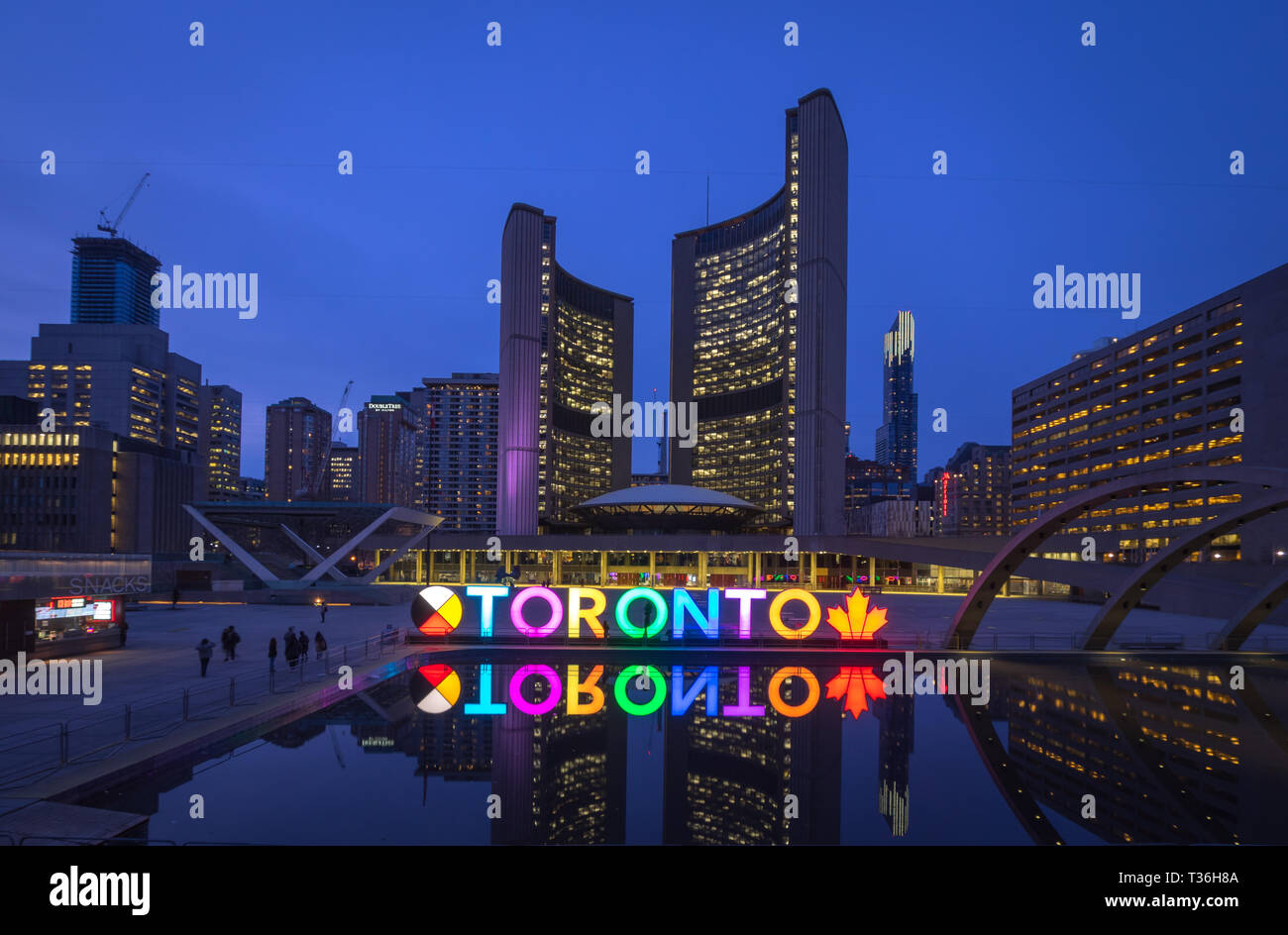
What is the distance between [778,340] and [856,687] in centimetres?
10140

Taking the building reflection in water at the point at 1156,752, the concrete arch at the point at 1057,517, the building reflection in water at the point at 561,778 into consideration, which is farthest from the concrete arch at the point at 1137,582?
the building reflection in water at the point at 561,778

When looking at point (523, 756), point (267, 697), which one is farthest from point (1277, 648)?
point (267, 697)

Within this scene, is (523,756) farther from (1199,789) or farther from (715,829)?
(1199,789)

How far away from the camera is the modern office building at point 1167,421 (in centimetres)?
5694

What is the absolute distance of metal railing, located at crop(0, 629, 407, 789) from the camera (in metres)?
12.0

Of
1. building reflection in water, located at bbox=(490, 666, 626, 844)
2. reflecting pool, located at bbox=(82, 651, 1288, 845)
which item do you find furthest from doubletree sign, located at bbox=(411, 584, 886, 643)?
building reflection in water, located at bbox=(490, 666, 626, 844)

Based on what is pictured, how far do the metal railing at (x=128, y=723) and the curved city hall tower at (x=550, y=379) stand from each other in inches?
2908

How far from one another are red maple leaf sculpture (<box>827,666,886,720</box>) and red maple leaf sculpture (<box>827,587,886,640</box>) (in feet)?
10.6

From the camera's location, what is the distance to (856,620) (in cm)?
2752

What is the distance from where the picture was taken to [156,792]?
11406 mm

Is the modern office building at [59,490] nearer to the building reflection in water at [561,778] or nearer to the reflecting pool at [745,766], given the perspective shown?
the reflecting pool at [745,766]

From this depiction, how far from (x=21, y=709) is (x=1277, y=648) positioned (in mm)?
45202

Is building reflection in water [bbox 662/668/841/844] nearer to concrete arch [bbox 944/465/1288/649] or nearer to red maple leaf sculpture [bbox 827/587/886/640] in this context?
red maple leaf sculpture [bbox 827/587/886/640]
